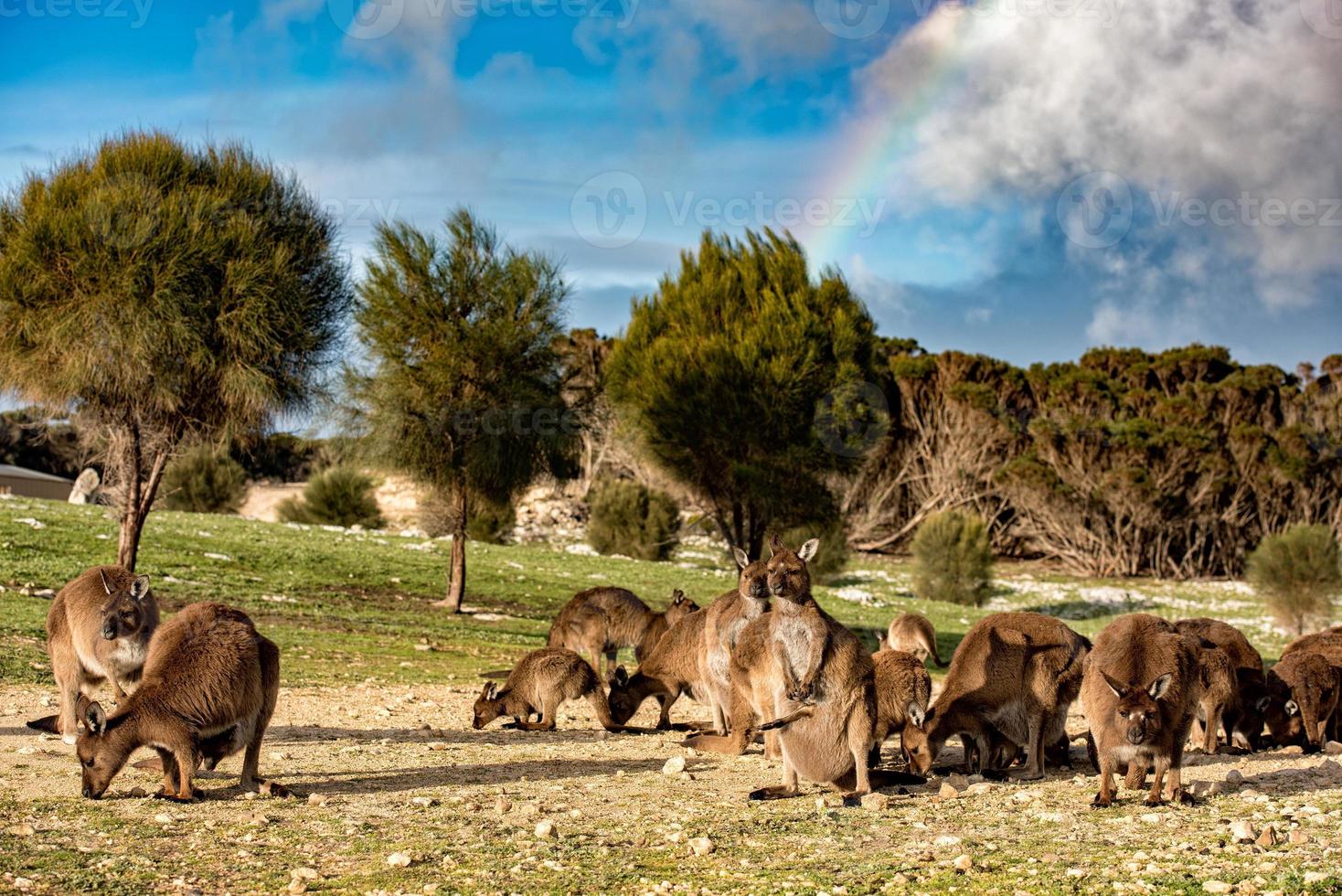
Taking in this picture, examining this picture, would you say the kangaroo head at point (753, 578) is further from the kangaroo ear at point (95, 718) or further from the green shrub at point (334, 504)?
the green shrub at point (334, 504)

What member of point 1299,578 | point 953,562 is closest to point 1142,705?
point 1299,578

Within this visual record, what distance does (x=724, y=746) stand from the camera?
972 cm

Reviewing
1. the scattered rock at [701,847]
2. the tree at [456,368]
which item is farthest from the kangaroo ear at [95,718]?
the tree at [456,368]

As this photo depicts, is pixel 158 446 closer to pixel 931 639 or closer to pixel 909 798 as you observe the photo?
pixel 931 639

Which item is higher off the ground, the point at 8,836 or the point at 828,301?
the point at 828,301

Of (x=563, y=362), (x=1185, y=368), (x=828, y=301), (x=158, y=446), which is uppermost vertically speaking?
(x=1185, y=368)

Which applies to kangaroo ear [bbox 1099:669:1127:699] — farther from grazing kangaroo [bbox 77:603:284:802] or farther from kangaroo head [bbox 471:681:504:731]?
kangaroo head [bbox 471:681:504:731]

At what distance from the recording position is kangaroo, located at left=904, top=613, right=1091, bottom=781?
8.55m

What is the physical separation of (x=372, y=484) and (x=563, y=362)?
26.2 meters

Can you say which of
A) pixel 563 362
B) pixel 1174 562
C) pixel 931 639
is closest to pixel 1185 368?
pixel 1174 562

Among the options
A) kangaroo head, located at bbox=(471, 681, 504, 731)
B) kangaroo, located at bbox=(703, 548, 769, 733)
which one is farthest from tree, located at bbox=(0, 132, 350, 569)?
kangaroo, located at bbox=(703, 548, 769, 733)

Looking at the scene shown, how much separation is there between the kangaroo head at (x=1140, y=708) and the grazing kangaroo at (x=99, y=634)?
6.21m

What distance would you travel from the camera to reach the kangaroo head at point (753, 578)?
820 cm

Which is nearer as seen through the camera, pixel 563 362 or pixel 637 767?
pixel 637 767
